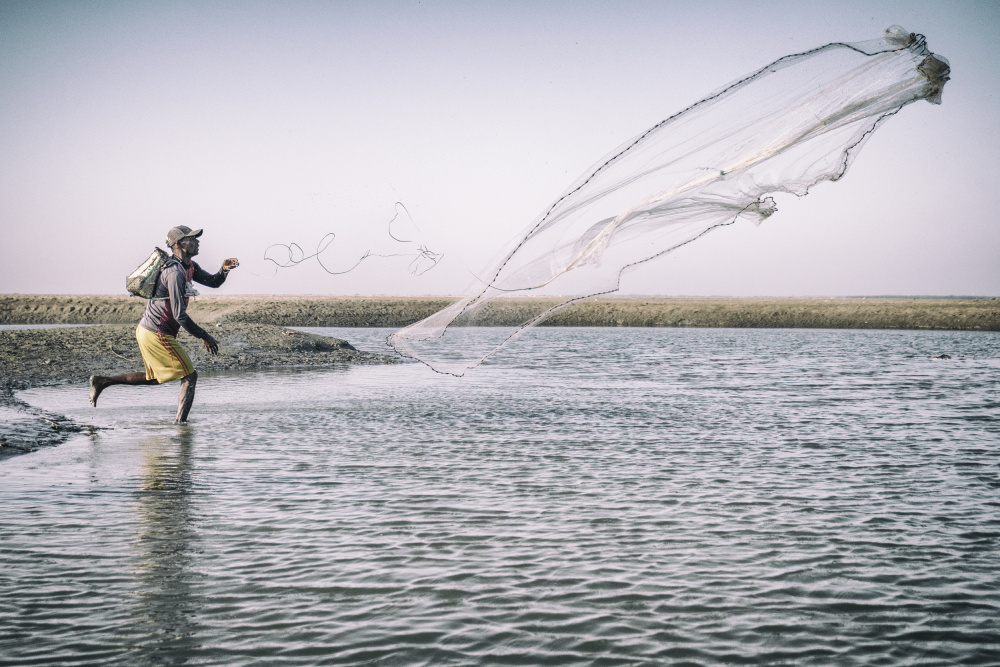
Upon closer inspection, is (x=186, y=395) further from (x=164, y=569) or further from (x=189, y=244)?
(x=164, y=569)

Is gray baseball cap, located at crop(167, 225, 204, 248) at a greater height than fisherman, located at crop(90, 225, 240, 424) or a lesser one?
greater

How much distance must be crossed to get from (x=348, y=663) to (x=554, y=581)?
1792 millimetres

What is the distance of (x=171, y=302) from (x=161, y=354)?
828 mm

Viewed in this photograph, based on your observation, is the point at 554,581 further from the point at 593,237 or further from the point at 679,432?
the point at 679,432

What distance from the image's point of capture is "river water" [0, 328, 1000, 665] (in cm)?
495

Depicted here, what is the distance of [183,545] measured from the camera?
6664 mm

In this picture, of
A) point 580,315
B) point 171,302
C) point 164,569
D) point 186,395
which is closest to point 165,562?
point 164,569

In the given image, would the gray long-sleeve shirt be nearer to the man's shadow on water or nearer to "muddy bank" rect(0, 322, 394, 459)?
"muddy bank" rect(0, 322, 394, 459)

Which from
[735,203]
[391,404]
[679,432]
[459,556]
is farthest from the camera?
[391,404]

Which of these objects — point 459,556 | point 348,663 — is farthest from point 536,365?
point 348,663

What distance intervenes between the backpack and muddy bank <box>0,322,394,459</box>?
7.45 feet

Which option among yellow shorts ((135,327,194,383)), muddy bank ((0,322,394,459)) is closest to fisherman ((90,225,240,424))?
yellow shorts ((135,327,194,383))

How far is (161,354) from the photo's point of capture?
11.9 meters

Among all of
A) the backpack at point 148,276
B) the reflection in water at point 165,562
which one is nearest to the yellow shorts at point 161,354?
the backpack at point 148,276
